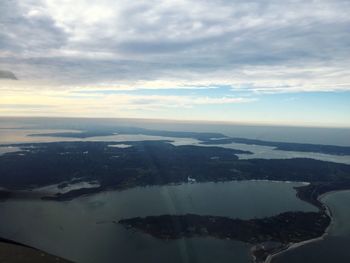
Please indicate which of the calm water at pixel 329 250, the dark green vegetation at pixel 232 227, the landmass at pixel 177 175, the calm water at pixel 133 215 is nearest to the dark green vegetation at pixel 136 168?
the landmass at pixel 177 175

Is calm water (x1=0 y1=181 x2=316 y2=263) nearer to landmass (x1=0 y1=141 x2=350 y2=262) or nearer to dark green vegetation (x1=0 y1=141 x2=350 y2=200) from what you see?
landmass (x1=0 y1=141 x2=350 y2=262)

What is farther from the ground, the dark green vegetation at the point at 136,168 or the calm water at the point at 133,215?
the dark green vegetation at the point at 136,168

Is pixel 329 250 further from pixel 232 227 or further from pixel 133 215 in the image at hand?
pixel 133 215

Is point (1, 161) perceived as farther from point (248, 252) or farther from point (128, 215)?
point (248, 252)

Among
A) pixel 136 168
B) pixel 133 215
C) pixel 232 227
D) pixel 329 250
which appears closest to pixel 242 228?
pixel 232 227

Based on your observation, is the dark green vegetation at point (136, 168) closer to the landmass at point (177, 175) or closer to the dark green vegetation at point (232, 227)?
the landmass at point (177, 175)

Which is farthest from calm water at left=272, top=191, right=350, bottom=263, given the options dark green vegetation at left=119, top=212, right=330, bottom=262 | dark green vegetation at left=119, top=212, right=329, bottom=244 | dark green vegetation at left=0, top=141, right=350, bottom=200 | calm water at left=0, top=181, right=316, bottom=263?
dark green vegetation at left=0, top=141, right=350, bottom=200

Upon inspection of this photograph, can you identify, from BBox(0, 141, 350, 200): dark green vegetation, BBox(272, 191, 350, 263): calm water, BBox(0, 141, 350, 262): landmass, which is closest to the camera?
BBox(272, 191, 350, 263): calm water
